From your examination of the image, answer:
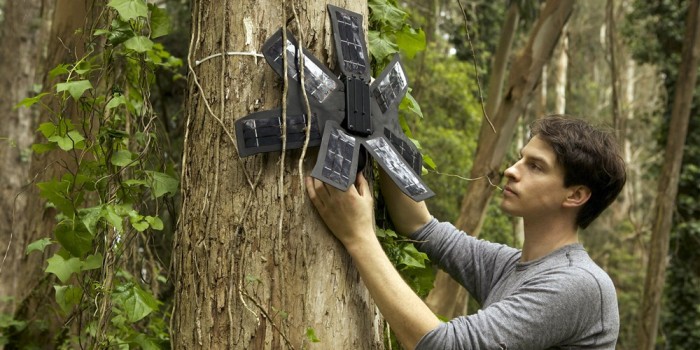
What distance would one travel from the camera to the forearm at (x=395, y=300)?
2.53m

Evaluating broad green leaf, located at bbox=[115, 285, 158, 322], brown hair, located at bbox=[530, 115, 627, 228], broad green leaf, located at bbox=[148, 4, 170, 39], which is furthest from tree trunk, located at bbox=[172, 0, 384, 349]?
brown hair, located at bbox=[530, 115, 627, 228]

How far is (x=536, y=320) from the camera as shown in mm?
2555

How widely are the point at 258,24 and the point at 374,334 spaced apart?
39.3 inches

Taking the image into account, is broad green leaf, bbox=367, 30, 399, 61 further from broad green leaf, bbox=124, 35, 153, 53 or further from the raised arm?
broad green leaf, bbox=124, 35, 153, 53

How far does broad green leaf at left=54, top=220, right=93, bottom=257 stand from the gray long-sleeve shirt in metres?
1.31

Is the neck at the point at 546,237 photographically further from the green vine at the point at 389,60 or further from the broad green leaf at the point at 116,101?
the broad green leaf at the point at 116,101

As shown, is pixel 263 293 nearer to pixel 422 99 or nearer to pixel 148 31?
pixel 148 31

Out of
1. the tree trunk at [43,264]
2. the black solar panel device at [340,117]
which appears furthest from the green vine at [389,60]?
the tree trunk at [43,264]

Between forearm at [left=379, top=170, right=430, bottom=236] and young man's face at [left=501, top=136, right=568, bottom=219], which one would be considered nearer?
young man's face at [left=501, top=136, right=568, bottom=219]

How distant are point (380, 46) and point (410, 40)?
0.42m

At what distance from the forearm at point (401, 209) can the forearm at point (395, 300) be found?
488 mm

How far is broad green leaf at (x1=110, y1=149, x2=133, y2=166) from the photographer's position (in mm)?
3291

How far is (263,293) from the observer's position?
254 cm

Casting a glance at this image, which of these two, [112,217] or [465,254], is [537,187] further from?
[112,217]
